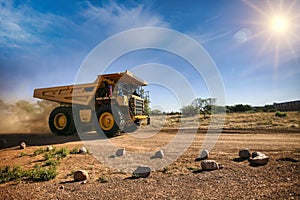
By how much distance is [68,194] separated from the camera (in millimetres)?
3234

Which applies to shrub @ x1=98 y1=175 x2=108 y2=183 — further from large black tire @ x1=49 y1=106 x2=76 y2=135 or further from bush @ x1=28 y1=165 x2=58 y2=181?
large black tire @ x1=49 y1=106 x2=76 y2=135

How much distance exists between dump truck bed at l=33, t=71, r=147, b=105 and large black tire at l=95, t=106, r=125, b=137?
128cm

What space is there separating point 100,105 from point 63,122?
248 centimetres

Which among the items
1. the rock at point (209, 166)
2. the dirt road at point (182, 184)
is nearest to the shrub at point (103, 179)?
the dirt road at point (182, 184)

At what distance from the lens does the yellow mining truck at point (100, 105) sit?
10242 millimetres

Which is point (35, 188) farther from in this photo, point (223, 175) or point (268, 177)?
point (268, 177)

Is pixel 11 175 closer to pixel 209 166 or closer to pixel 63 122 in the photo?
pixel 209 166

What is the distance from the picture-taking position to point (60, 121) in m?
11.5

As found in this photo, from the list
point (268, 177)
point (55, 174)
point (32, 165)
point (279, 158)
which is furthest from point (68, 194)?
point (279, 158)

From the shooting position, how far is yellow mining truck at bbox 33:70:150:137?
10.2 metres

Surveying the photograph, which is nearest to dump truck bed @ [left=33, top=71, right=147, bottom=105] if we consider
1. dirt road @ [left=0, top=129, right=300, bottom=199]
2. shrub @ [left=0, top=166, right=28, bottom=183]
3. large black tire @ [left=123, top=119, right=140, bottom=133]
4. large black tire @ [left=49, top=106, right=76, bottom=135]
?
large black tire @ [left=49, top=106, right=76, bottom=135]

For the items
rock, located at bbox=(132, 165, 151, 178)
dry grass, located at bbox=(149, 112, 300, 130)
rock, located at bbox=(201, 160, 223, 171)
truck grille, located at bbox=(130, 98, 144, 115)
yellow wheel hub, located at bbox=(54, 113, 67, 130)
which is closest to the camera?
rock, located at bbox=(132, 165, 151, 178)

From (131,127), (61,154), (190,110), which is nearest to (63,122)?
(131,127)

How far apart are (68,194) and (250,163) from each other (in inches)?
150
